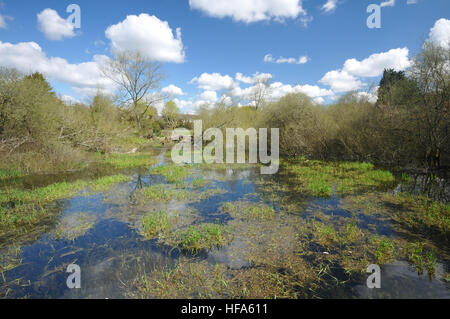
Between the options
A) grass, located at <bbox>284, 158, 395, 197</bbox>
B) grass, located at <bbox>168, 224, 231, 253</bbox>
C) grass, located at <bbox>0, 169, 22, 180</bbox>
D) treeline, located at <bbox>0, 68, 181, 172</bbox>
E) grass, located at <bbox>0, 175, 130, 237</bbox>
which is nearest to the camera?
grass, located at <bbox>168, 224, 231, 253</bbox>

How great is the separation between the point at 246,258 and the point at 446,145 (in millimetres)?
13119

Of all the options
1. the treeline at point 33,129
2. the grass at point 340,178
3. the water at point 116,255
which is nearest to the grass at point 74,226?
the water at point 116,255

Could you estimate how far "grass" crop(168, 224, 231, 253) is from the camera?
15.6 ft

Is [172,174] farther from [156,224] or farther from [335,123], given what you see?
[335,123]

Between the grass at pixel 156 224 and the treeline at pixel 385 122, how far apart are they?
12.2 m

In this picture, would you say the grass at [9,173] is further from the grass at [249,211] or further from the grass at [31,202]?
the grass at [249,211]

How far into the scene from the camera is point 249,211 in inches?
259

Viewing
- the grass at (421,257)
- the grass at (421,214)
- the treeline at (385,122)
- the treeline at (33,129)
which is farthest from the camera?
the treeline at (33,129)

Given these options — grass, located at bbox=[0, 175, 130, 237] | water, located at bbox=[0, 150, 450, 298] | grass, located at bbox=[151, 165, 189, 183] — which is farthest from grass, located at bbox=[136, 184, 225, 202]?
grass, located at bbox=[0, 175, 130, 237]

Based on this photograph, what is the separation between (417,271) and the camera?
3779 millimetres

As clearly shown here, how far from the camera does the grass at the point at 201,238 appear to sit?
15.6ft

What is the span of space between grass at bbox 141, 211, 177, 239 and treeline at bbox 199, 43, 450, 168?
12.2m

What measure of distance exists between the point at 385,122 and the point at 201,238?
12757mm

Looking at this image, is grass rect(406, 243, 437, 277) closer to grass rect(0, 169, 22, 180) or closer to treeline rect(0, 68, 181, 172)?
grass rect(0, 169, 22, 180)
